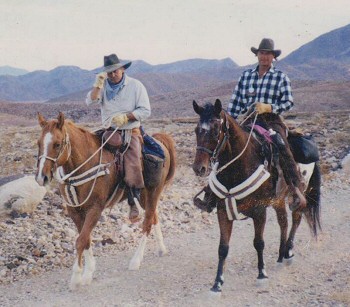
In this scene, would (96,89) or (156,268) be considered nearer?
(96,89)

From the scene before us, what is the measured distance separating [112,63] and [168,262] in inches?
118

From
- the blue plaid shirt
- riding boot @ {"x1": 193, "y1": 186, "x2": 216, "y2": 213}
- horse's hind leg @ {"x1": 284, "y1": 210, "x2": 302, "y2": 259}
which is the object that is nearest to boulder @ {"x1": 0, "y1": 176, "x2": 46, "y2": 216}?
riding boot @ {"x1": 193, "y1": 186, "x2": 216, "y2": 213}

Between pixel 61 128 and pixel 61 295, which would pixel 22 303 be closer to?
pixel 61 295

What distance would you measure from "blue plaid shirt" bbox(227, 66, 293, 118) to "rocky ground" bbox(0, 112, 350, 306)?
2.26 metres

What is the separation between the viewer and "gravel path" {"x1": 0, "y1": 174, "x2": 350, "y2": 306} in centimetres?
564

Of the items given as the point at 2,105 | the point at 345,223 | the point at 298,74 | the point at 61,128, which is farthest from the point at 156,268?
the point at 298,74

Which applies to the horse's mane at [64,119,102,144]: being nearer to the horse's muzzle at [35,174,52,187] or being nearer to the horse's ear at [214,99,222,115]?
the horse's muzzle at [35,174,52,187]

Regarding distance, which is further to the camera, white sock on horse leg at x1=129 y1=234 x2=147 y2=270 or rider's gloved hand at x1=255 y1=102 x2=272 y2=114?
white sock on horse leg at x1=129 y1=234 x2=147 y2=270

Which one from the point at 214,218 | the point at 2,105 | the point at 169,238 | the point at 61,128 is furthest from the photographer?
the point at 2,105

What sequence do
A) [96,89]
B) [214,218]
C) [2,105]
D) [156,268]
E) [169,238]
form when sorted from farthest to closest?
[2,105] → [214,218] → [169,238] → [156,268] → [96,89]

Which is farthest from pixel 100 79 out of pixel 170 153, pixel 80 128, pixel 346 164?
pixel 346 164

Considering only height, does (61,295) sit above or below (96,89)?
below

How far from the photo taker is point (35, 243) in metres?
7.41

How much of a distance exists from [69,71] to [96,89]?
19967 centimetres
